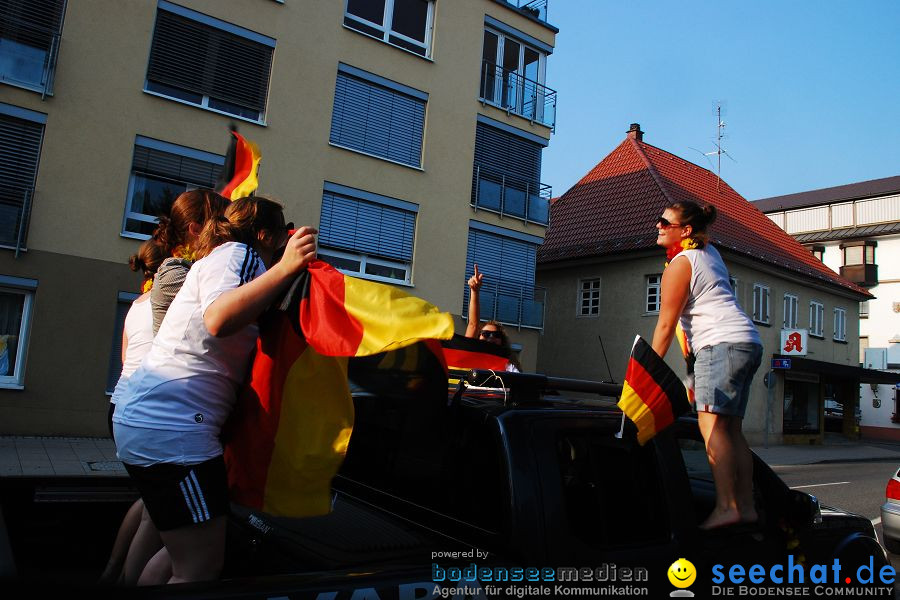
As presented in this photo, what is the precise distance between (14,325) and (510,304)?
1279cm

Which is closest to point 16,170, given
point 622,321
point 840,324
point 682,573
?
point 682,573

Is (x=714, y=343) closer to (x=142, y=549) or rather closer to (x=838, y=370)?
Result: (x=142, y=549)

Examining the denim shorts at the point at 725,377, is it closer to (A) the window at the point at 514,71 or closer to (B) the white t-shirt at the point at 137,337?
(B) the white t-shirt at the point at 137,337

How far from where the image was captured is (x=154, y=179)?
14.5 meters

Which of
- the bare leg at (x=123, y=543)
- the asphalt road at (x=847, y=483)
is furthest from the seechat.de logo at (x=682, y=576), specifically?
the asphalt road at (x=847, y=483)

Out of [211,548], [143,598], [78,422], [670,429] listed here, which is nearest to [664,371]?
[670,429]

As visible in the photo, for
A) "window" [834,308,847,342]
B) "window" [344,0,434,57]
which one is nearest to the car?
"window" [344,0,434,57]

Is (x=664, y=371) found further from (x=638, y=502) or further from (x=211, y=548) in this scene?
(x=211, y=548)

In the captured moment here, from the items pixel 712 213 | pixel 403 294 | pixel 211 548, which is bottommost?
pixel 211 548

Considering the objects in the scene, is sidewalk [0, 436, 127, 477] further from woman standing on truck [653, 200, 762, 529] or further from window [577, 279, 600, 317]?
window [577, 279, 600, 317]

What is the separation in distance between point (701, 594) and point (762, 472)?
33.7 inches

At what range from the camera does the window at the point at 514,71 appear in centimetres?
2055

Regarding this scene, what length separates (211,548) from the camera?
2.10 meters

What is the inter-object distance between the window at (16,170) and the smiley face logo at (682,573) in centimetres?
1373
